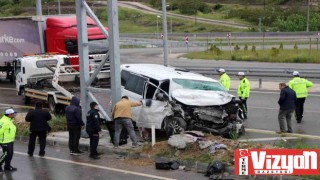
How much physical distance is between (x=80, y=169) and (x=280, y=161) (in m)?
5.54

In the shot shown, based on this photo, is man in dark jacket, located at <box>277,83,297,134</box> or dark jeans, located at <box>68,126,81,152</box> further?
man in dark jacket, located at <box>277,83,297,134</box>

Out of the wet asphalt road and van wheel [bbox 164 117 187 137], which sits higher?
van wheel [bbox 164 117 187 137]

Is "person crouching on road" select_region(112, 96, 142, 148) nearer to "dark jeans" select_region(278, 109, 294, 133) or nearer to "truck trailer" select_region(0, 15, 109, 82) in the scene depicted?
"dark jeans" select_region(278, 109, 294, 133)

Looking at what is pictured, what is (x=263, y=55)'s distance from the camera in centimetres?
4816

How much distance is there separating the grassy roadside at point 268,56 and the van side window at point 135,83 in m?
28.2

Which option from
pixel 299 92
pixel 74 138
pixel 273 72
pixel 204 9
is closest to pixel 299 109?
pixel 299 92

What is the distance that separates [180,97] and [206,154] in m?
3.03

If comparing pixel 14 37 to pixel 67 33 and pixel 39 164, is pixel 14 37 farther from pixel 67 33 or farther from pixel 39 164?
pixel 39 164

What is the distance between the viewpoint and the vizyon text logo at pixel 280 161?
8.62m

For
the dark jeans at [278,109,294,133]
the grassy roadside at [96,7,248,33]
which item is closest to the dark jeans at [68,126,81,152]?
the dark jeans at [278,109,294,133]

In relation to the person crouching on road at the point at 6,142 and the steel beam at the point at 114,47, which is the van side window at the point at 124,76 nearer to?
the steel beam at the point at 114,47

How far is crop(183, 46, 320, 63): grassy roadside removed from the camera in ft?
143

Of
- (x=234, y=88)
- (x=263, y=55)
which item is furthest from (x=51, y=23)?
(x=263, y=55)

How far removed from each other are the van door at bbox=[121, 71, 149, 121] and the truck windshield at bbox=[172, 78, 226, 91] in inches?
40.3
